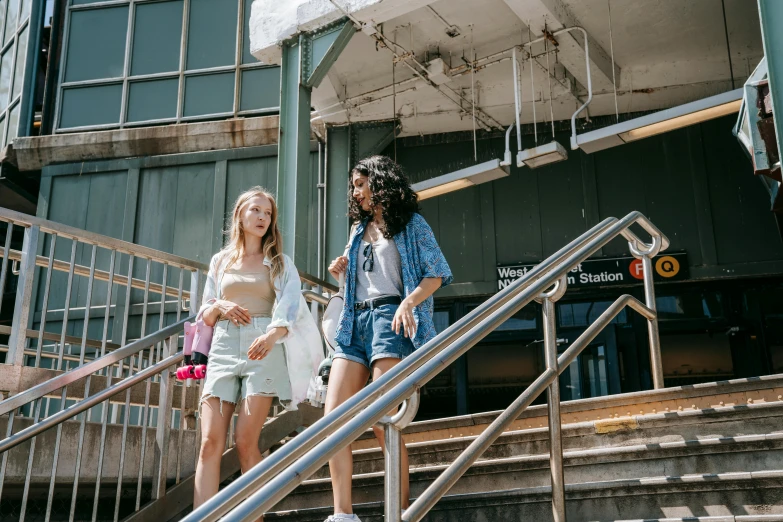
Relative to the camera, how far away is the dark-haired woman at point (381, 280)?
3473 mm

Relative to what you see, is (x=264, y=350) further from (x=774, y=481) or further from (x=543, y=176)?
(x=543, y=176)

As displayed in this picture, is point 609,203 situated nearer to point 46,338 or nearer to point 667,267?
point 667,267

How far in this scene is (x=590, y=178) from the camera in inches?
326

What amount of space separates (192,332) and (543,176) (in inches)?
212

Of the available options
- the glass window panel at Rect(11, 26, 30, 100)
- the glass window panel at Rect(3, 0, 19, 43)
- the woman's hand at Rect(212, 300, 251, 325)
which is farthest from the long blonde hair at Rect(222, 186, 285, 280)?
the glass window panel at Rect(3, 0, 19, 43)

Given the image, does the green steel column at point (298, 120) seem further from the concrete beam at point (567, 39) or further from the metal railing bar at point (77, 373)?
the metal railing bar at point (77, 373)

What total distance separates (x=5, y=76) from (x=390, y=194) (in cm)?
925

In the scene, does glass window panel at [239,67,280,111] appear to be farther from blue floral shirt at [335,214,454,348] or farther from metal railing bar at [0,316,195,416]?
blue floral shirt at [335,214,454,348]

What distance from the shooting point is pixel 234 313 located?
3.68 m

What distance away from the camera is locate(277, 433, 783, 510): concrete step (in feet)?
10.9

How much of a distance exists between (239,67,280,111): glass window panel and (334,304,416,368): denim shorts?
5.95 metres

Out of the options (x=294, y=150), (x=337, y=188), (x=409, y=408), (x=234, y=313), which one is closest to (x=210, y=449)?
(x=234, y=313)

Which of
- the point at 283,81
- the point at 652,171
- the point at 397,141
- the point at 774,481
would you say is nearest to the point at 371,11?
the point at 283,81

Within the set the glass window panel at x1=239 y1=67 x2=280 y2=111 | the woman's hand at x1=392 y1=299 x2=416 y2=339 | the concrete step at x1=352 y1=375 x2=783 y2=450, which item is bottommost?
the concrete step at x1=352 y1=375 x2=783 y2=450
